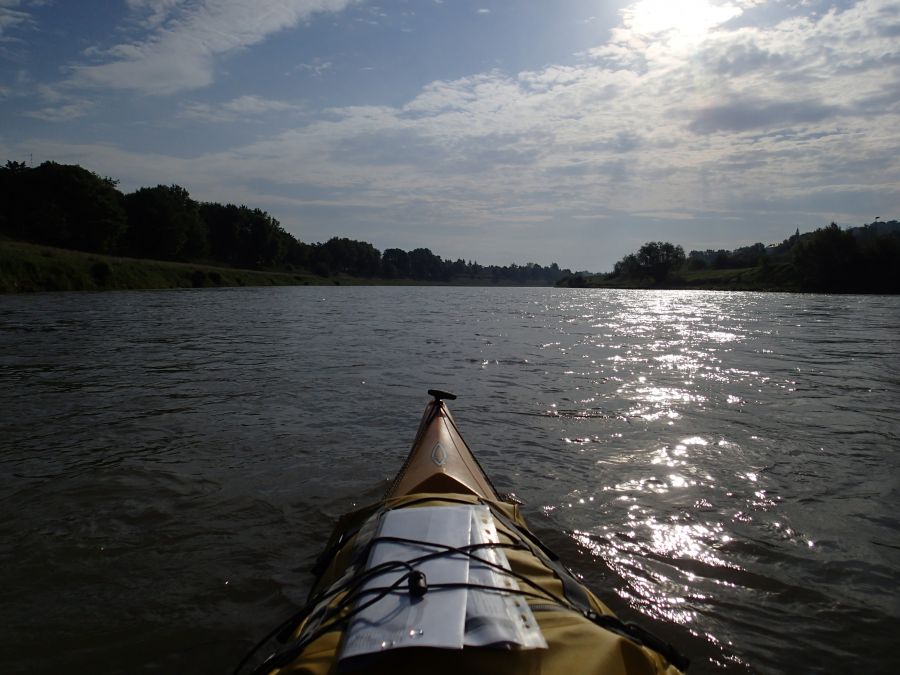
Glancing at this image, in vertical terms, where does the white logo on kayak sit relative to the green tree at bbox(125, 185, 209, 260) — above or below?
below

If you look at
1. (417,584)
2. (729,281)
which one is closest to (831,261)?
(729,281)

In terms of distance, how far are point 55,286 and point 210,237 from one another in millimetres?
71081

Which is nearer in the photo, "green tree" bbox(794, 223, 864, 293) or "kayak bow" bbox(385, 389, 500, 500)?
"kayak bow" bbox(385, 389, 500, 500)

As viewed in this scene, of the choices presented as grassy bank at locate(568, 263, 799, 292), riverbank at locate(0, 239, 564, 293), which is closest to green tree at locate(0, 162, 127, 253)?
riverbank at locate(0, 239, 564, 293)

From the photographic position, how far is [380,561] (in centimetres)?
301

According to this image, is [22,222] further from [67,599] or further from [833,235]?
[833,235]

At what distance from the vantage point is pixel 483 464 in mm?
7109

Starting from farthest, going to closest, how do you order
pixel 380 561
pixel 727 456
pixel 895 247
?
pixel 895 247 < pixel 727 456 < pixel 380 561

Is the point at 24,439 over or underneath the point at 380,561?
underneath

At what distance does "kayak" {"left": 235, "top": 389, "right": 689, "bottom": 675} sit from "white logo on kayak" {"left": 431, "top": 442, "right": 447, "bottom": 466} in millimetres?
1018

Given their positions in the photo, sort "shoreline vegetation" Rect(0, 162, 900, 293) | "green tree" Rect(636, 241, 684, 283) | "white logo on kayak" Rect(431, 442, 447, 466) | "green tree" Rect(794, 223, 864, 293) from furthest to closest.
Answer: "green tree" Rect(636, 241, 684, 283) < "green tree" Rect(794, 223, 864, 293) < "shoreline vegetation" Rect(0, 162, 900, 293) < "white logo on kayak" Rect(431, 442, 447, 466)

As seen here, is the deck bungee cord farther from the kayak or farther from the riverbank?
the riverbank

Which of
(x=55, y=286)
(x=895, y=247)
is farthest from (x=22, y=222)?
(x=895, y=247)

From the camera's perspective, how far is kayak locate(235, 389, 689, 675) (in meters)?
2.22
